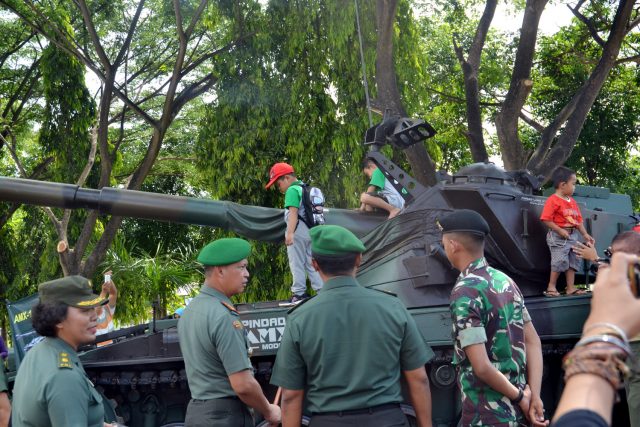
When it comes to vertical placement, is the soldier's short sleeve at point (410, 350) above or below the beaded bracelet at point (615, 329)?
below

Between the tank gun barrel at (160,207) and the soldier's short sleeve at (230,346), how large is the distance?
419 centimetres

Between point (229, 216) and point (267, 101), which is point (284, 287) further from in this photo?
point (229, 216)

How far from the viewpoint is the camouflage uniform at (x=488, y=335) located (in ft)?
13.6

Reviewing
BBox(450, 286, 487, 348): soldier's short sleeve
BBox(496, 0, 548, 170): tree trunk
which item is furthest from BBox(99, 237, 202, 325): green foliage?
BBox(450, 286, 487, 348): soldier's short sleeve

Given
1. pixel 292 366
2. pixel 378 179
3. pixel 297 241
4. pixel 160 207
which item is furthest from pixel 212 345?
pixel 378 179

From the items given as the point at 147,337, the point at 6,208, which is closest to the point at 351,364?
the point at 147,337

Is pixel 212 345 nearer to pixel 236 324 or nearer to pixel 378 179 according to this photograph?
pixel 236 324

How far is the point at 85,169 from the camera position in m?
15.7

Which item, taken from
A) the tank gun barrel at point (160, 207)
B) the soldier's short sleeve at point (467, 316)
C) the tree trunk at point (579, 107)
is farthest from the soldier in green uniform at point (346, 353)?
the tree trunk at point (579, 107)

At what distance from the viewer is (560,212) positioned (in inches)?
305

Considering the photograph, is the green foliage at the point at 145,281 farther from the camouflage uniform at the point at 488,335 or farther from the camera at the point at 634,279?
the camera at the point at 634,279

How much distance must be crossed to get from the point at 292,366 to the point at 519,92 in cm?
1072

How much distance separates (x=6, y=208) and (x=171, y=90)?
597cm

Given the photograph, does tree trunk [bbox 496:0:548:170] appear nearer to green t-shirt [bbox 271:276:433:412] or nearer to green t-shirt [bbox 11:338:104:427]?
green t-shirt [bbox 271:276:433:412]
